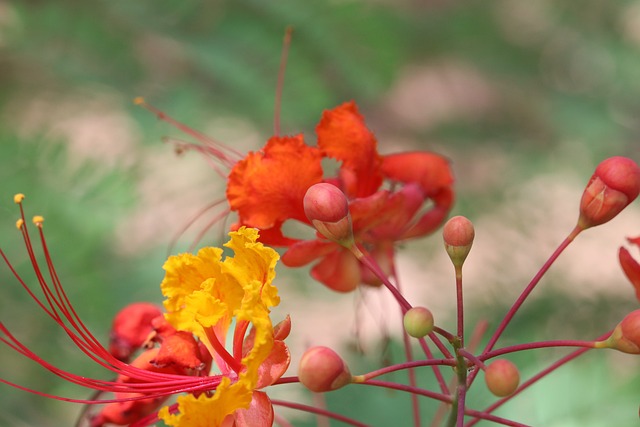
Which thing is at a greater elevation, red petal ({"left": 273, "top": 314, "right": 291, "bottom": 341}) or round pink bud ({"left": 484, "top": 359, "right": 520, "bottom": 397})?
red petal ({"left": 273, "top": 314, "right": 291, "bottom": 341})

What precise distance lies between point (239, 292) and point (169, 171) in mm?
1566

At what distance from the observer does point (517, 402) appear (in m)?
1.57

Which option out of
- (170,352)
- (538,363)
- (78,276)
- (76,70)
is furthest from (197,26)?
(170,352)

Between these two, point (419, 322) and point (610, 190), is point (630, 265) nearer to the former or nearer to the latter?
point (610, 190)

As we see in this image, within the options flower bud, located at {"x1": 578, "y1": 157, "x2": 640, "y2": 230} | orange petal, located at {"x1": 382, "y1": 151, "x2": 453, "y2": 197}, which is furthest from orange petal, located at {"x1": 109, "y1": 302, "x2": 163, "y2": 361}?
flower bud, located at {"x1": 578, "y1": 157, "x2": 640, "y2": 230}

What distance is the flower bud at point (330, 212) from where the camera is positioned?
0.98 metres

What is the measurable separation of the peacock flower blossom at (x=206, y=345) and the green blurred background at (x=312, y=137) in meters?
0.67

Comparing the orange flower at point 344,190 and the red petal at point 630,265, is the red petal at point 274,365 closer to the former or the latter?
the orange flower at point 344,190

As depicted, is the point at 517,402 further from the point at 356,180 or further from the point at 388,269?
the point at 356,180

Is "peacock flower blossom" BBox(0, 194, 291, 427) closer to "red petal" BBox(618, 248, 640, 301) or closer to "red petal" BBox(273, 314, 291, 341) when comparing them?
"red petal" BBox(273, 314, 291, 341)

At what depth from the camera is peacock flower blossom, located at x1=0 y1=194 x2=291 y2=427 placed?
91 cm

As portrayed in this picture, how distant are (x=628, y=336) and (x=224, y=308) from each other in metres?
0.42

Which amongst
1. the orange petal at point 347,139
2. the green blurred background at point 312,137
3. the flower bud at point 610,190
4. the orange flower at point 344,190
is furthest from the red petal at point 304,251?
→ the green blurred background at point 312,137

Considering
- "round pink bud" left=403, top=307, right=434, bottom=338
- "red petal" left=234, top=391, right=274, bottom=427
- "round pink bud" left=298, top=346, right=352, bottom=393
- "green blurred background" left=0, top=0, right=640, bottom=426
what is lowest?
"red petal" left=234, top=391, right=274, bottom=427
